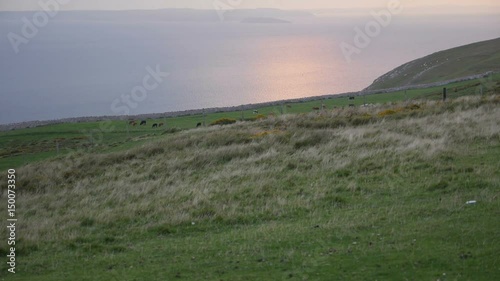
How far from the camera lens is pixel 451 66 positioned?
94500mm

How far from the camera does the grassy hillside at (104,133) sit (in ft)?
127

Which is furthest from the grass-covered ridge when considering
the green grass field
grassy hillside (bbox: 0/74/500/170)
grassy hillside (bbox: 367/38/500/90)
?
grassy hillside (bbox: 367/38/500/90)

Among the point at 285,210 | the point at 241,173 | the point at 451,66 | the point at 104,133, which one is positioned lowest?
the point at 285,210

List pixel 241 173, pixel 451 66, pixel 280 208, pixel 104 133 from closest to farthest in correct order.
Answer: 1. pixel 280 208
2. pixel 241 173
3. pixel 104 133
4. pixel 451 66

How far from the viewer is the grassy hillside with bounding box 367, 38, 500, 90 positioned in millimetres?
82100

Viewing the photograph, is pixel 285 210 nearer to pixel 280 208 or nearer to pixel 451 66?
pixel 280 208

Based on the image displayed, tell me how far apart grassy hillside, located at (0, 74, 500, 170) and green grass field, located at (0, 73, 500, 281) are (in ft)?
39.2

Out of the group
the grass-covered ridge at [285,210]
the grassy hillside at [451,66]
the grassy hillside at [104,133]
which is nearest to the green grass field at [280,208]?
the grass-covered ridge at [285,210]

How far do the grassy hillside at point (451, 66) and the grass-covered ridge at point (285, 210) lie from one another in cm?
6108

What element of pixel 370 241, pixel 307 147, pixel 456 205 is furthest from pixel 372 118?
pixel 370 241

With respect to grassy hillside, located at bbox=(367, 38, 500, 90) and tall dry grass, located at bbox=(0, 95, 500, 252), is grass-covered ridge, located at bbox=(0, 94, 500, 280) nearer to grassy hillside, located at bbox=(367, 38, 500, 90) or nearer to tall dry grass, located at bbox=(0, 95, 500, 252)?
tall dry grass, located at bbox=(0, 95, 500, 252)

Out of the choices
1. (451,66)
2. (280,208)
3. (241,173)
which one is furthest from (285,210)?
(451,66)

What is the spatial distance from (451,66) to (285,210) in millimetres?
88806

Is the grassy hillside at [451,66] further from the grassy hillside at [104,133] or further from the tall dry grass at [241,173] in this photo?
the tall dry grass at [241,173]
